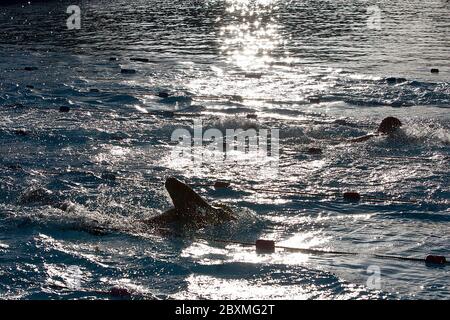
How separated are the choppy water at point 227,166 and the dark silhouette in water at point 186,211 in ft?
0.92

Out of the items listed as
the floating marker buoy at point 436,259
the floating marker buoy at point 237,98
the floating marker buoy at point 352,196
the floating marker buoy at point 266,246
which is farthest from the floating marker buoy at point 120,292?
the floating marker buoy at point 237,98

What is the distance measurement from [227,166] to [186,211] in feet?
11.7

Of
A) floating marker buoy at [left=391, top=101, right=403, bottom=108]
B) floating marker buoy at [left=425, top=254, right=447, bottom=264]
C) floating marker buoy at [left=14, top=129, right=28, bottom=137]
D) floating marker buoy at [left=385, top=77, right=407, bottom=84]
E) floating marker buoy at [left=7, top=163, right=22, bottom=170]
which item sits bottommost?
floating marker buoy at [left=425, top=254, right=447, bottom=264]

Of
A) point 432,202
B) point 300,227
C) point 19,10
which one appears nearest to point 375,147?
point 432,202

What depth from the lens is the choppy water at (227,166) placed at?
9758mm

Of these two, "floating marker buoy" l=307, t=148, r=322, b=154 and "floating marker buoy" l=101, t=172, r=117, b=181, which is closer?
"floating marker buoy" l=101, t=172, r=117, b=181

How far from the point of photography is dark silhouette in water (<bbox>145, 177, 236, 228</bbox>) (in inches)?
450

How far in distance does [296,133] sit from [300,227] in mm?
5890

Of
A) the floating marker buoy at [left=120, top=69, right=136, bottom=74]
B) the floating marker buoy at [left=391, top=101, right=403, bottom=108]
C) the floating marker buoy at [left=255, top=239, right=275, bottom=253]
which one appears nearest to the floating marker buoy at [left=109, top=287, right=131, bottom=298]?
the floating marker buoy at [left=255, top=239, right=275, bottom=253]

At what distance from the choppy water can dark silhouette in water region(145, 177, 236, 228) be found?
282 millimetres

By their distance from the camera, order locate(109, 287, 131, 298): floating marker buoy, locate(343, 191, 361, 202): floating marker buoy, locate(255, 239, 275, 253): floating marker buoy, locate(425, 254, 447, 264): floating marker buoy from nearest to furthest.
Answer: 1. locate(109, 287, 131, 298): floating marker buoy
2. locate(425, 254, 447, 264): floating marker buoy
3. locate(255, 239, 275, 253): floating marker buoy
4. locate(343, 191, 361, 202): floating marker buoy

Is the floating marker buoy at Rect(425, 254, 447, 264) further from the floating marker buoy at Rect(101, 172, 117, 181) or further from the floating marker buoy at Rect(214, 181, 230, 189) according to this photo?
the floating marker buoy at Rect(101, 172, 117, 181)

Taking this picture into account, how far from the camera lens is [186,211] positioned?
451 inches

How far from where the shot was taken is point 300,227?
11570mm
